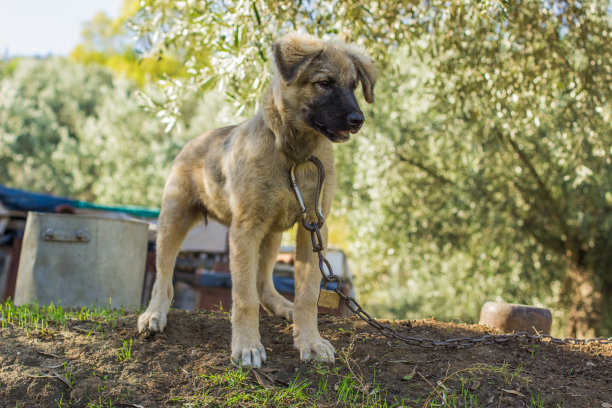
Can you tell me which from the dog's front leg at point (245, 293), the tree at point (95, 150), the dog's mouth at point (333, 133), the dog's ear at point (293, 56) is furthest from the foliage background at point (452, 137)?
Answer: the dog's front leg at point (245, 293)

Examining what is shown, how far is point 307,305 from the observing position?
4.22 meters

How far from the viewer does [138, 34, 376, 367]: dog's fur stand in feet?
13.4

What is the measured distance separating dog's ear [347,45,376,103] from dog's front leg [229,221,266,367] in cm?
139

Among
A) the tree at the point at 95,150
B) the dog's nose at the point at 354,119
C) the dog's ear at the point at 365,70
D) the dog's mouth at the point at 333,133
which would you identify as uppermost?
the tree at the point at 95,150

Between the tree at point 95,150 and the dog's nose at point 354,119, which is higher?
the tree at point 95,150

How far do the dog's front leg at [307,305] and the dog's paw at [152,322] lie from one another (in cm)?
99

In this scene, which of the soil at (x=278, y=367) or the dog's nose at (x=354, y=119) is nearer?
the soil at (x=278, y=367)

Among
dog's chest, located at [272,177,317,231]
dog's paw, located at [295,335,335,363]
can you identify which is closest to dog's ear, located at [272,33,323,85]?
dog's chest, located at [272,177,317,231]

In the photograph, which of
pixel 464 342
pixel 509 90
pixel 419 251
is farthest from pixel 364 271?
pixel 464 342

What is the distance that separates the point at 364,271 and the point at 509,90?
32.0 feet

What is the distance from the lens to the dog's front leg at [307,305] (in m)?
4.02

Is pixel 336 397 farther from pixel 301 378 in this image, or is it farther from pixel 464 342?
pixel 464 342

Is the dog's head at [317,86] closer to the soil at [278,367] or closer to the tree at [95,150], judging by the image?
the soil at [278,367]

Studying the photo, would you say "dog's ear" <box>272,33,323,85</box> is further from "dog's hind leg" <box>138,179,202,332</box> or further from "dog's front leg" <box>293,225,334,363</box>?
"dog's hind leg" <box>138,179,202,332</box>
